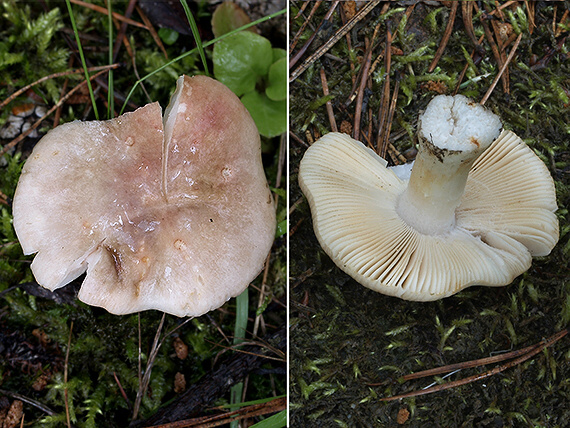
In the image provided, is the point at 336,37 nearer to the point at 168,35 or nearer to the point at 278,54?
the point at 278,54

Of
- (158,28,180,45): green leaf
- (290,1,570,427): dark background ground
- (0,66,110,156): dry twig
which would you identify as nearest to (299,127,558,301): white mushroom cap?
(290,1,570,427): dark background ground

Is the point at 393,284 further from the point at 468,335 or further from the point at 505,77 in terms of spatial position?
the point at 505,77

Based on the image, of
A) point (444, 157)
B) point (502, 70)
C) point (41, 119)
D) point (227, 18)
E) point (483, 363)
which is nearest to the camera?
point (444, 157)

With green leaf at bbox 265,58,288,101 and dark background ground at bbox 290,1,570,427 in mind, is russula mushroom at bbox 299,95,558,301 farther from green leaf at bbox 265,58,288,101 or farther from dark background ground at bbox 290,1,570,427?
green leaf at bbox 265,58,288,101

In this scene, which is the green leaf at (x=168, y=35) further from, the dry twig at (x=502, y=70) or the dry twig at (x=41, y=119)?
the dry twig at (x=502, y=70)

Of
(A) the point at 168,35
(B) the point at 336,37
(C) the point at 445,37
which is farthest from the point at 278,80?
(C) the point at 445,37

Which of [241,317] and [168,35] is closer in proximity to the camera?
[241,317]

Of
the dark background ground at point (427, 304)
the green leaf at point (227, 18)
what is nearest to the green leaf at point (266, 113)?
the dark background ground at point (427, 304)
